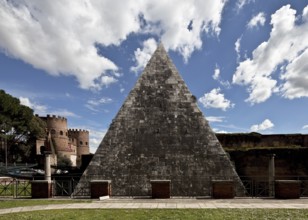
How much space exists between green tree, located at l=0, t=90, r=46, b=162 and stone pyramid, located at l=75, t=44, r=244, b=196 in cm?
2961

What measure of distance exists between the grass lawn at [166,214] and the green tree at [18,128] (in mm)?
33356

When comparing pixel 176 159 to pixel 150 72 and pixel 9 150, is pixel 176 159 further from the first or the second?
pixel 9 150

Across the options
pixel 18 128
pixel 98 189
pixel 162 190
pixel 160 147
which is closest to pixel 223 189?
pixel 162 190

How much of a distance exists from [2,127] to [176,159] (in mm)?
32990

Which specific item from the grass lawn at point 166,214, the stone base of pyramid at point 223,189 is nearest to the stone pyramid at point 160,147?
the stone base of pyramid at point 223,189

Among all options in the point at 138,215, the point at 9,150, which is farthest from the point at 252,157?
the point at 9,150

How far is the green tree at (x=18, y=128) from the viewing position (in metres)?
36.2

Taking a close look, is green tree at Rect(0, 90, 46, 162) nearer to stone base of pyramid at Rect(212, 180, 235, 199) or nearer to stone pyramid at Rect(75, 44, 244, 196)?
stone pyramid at Rect(75, 44, 244, 196)

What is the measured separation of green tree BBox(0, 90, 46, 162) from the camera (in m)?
36.2

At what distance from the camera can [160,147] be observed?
12.0 metres

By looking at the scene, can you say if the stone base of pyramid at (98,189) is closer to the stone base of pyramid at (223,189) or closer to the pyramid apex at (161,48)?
the stone base of pyramid at (223,189)

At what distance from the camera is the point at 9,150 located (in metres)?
40.8

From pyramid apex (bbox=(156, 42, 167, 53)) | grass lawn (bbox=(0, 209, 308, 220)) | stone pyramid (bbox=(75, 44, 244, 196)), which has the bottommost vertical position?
grass lawn (bbox=(0, 209, 308, 220))

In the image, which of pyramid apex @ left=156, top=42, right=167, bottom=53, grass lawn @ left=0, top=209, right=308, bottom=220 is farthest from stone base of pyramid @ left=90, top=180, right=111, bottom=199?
pyramid apex @ left=156, top=42, right=167, bottom=53
